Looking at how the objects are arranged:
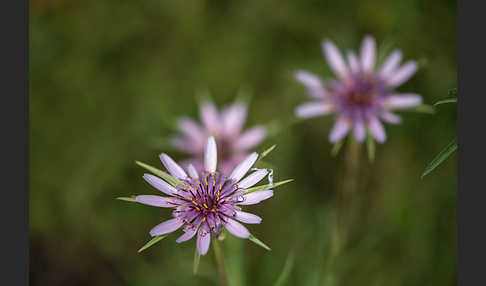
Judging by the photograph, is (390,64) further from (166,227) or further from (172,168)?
(166,227)

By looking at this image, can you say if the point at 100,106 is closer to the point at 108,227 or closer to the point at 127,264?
the point at 108,227

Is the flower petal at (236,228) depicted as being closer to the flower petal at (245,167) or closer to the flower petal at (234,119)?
the flower petal at (245,167)

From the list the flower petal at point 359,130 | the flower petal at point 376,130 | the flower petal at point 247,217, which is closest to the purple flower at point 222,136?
the flower petal at point 359,130

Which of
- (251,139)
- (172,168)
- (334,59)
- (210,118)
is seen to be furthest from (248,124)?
(172,168)

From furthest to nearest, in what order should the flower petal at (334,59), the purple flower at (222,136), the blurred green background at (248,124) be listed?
1. the blurred green background at (248,124)
2. the purple flower at (222,136)
3. the flower petal at (334,59)

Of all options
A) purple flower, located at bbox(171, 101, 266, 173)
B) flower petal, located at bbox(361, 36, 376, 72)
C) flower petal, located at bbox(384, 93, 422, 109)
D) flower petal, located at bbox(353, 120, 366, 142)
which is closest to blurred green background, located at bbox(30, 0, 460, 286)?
purple flower, located at bbox(171, 101, 266, 173)

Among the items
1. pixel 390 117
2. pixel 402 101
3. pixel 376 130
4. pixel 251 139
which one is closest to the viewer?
pixel 376 130

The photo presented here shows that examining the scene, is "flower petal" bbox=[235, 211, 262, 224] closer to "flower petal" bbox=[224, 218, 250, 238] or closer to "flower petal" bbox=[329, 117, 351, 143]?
"flower petal" bbox=[224, 218, 250, 238]

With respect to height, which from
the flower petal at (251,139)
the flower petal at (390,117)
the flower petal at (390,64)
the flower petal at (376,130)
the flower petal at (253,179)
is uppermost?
the flower petal at (390,64)
